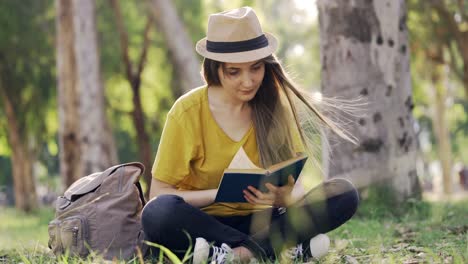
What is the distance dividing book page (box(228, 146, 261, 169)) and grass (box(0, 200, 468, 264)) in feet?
2.43

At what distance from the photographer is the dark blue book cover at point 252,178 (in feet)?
14.6

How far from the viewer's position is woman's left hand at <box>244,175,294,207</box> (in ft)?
15.1

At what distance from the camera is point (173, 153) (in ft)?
16.1

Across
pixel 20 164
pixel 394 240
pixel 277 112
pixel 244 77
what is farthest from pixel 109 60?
pixel 244 77

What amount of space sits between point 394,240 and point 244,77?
180 cm

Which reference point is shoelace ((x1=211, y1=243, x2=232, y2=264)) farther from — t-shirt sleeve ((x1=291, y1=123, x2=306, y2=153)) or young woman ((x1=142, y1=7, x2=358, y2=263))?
t-shirt sleeve ((x1=291, y1=123, x2=306, y2=153))

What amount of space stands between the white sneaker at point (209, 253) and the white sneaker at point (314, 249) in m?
0.37

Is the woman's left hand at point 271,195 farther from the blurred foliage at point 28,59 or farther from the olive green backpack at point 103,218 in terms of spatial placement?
the blurred foliage at point 28,59

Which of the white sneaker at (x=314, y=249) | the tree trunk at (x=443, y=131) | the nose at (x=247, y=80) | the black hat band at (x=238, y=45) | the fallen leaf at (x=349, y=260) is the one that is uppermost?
the black hat band at (x=238, y=45)

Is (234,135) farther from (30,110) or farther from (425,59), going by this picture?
(30,110)

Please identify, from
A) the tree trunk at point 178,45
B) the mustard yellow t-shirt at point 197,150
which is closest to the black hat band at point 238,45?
the mustard yellow t-shirt at point 197,150

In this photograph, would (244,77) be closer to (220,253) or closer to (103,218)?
(220,253)

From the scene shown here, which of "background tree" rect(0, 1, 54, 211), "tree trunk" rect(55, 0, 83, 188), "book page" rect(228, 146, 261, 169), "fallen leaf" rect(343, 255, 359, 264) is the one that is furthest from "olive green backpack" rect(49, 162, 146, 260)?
"background tree" rect(0, 1, 54, 211)

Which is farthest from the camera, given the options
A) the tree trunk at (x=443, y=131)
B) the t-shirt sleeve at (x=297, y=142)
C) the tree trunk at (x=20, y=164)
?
the tree trunk at (x=443, y=131)
